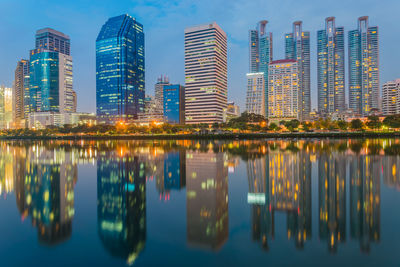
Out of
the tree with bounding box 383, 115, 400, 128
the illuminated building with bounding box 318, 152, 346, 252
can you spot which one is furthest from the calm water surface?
the tree with bounding box 383, 115, 400, 128

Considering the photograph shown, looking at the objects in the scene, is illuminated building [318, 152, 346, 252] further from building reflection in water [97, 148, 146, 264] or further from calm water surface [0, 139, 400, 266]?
building reflection in water [97, 148, 146, 264]

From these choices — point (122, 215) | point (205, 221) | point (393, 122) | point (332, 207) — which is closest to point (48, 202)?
point (122, 215)

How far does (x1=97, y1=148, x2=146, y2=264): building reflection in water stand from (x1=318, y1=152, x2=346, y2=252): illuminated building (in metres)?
7.27

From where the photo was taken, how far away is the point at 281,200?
1525 cm

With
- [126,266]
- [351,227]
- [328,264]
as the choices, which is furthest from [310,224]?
[126,266]

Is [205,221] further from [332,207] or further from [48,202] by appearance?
[48,202]

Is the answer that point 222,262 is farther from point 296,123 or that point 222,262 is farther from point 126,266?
point 296,123

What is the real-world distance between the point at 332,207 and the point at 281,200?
104 inches

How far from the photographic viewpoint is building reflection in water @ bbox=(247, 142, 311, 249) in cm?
1095

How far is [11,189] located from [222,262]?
722 inches

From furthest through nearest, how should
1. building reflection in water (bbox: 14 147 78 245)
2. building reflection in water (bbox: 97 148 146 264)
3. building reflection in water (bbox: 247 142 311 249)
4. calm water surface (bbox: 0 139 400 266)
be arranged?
building reflection in water (bbox: 14 147 78 245)
building reflection in water (bbox: 247 142 311 249)
building reflection in water (bbox: 97 148 146 264)
calm water surface (bbox: 0 139 400 266)

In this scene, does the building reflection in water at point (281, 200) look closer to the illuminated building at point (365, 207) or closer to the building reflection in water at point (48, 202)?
the illuminated building at point (365, 207)

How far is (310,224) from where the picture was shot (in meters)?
11.6

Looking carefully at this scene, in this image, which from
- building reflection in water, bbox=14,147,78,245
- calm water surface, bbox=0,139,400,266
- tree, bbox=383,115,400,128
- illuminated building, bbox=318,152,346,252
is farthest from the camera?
tree, bbox=383,115,400,128
